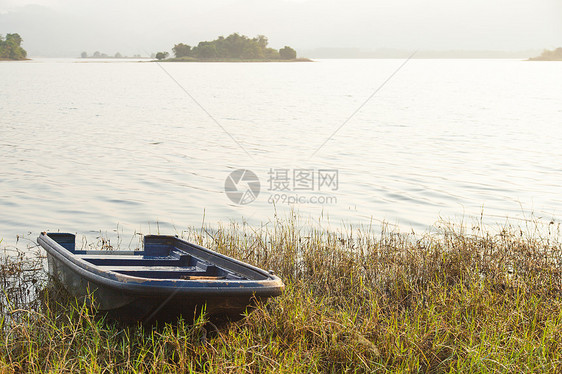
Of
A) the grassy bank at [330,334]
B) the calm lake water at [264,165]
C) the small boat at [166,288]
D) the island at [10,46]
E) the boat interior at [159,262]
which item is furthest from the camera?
the island at [10,46]

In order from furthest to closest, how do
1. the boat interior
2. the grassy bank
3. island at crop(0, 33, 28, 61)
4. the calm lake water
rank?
island at crop(0, 33, 28, 61) → the calm lake water → the boat interior → the grassy bank

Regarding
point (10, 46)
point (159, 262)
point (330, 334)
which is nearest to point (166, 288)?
point (330, 334)

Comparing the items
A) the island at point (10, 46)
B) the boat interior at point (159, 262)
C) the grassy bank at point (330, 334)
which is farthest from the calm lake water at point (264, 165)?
the island at point (10, 46)

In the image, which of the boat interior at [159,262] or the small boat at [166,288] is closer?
the small boat at [166,288]

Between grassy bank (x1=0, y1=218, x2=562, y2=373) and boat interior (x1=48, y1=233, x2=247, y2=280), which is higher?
boat interior (x1=48, y1=233, x2=247, y2=280)

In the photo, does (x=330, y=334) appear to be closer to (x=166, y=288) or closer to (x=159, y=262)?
(x=166, y=288)

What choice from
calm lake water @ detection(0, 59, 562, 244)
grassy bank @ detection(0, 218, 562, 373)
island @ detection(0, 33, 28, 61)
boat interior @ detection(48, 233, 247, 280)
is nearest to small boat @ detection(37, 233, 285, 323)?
boat interior @ detection(48, 233, 247, 280)

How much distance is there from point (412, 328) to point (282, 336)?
4.03 ft

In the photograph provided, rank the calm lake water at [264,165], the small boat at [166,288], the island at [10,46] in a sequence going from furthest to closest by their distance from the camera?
the island at [10,46], the calm lake water at [264,165], the small boat at [166,288]

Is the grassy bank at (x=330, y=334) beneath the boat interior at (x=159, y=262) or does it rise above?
beneath

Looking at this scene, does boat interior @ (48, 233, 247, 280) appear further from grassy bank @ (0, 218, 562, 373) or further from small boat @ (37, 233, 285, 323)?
grassy bank @ (0, 218, 562, 373)

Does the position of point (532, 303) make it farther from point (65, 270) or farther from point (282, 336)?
point (65, 270)

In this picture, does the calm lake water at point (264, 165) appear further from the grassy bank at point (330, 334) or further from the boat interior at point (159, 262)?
the grassy bank at point (330, 334)

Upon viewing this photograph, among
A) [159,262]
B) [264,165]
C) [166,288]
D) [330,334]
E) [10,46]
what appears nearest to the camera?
[166,288]
